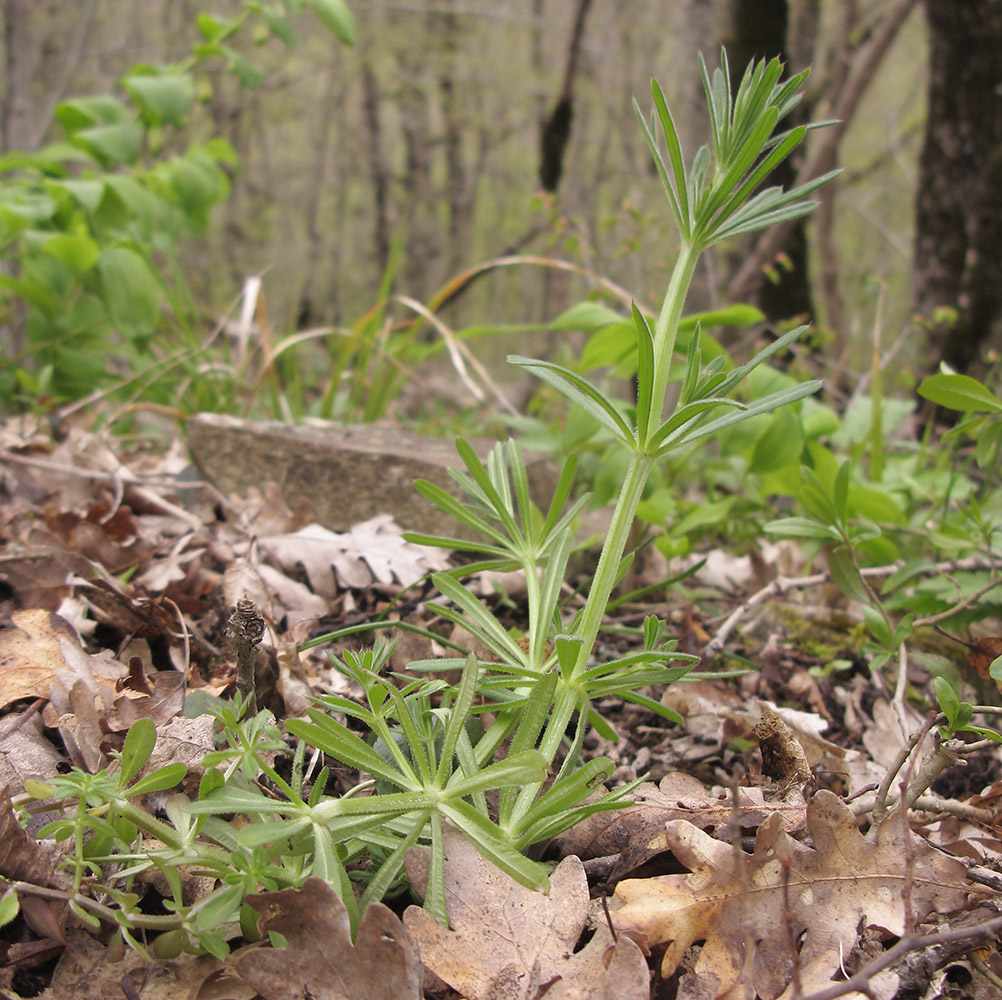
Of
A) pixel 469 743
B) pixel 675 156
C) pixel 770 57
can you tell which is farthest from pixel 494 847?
pixel 770 57

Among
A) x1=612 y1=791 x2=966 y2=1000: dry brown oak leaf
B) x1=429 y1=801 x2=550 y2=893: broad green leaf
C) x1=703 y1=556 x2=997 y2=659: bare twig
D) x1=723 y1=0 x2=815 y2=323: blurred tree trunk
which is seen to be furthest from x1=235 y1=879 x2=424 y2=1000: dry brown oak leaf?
x1=723 y1=0 x2=815 y2=323: blurred tree trunk

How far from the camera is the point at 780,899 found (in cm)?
85

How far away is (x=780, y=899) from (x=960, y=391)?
847 millimetres

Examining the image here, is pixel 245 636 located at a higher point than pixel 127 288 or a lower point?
lower

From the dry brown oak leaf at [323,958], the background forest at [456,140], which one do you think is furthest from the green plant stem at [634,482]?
the background forest at [456,140]

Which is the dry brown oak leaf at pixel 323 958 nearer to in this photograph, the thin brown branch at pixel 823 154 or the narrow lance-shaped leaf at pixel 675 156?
the narrow lance-shaped leaf at pixel 675 156

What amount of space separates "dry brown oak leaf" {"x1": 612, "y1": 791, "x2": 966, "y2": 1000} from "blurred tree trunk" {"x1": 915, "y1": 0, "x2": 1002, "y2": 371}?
10.3 ft

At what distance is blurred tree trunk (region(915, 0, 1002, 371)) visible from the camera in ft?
11.4

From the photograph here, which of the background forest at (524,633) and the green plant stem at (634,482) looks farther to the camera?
the green plant stem at (634,482)

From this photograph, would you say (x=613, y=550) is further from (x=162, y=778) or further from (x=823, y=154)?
(x=823, y=154)

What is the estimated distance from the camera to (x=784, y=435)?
161 cm

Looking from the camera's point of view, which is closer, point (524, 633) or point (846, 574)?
point (524, 633)

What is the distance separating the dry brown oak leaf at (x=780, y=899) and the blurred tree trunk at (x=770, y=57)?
2743mm

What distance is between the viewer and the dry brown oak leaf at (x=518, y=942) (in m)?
0.75
